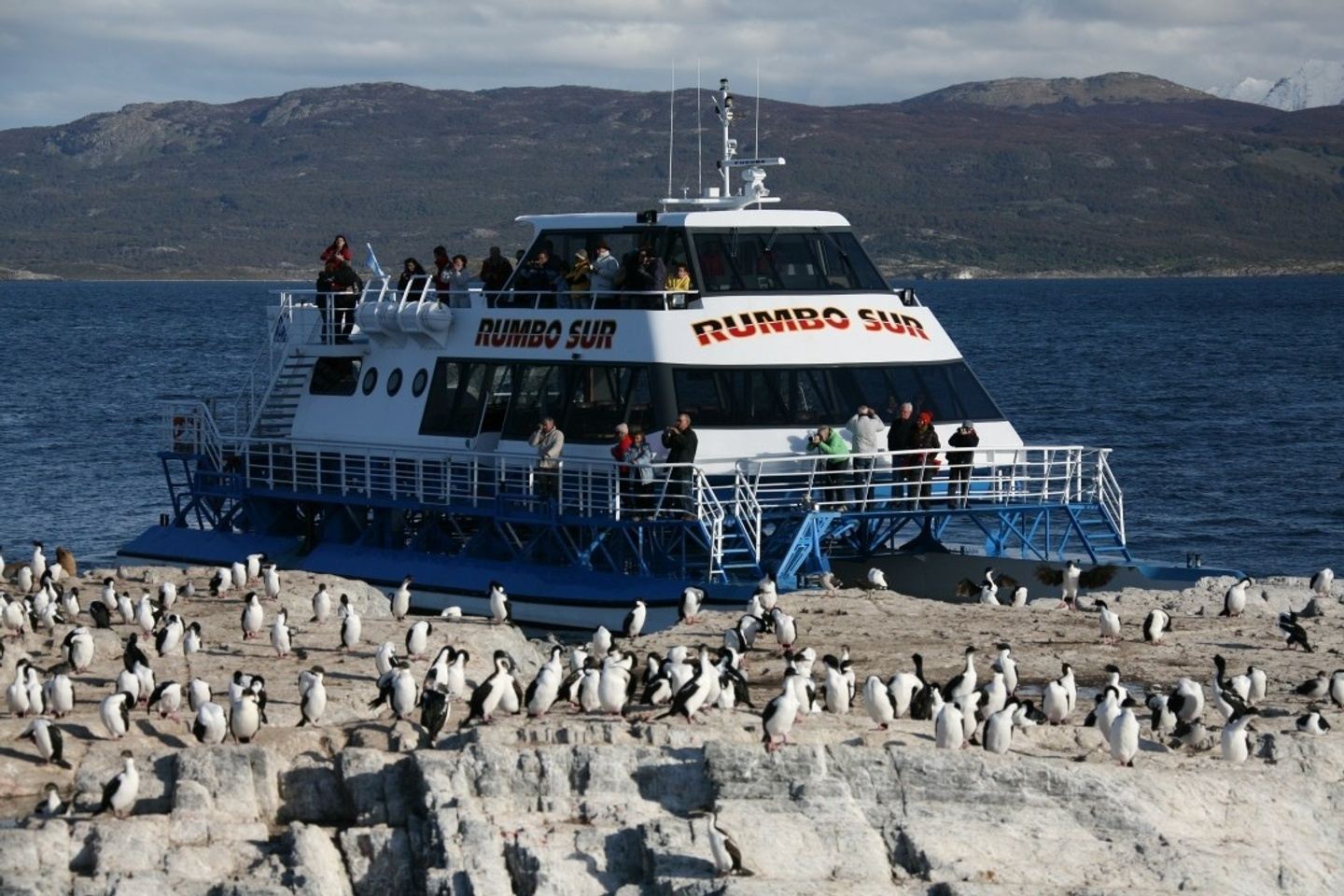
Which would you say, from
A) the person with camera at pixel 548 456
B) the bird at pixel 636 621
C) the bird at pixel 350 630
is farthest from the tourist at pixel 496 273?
the bird at pixel 350 630

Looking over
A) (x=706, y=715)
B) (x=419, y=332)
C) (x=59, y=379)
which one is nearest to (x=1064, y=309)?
(x=59, y=379)

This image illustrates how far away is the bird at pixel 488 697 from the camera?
20281 mm

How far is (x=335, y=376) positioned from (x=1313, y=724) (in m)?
17.3

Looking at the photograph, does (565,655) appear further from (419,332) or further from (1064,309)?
(1064,309)

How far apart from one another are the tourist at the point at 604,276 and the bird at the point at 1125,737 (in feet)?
39.1

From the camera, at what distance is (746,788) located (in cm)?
1766

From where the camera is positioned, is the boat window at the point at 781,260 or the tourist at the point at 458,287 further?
the tourist at the point at 458,287

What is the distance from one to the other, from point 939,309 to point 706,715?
13328 cm

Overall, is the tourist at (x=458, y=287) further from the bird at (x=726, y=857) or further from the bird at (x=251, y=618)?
the bird at (x=726, y=857)

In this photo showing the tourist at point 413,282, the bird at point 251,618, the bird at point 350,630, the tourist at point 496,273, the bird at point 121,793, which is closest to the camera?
the bird at point 121,793

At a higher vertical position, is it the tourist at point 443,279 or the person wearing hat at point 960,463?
the tourist at point 443,279

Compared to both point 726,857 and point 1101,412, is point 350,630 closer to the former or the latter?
point 726,857

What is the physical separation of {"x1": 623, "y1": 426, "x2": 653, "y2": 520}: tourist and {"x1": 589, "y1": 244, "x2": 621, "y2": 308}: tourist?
90.5 inches

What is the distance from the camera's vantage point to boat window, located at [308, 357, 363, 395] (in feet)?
109
